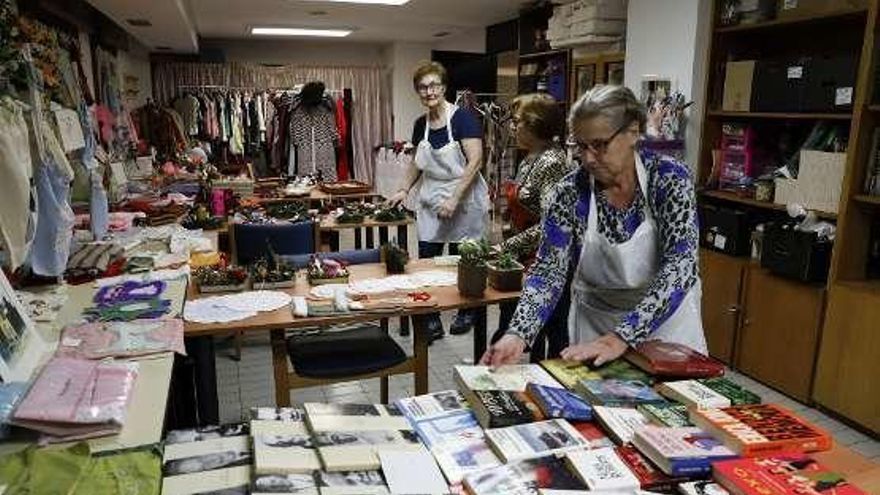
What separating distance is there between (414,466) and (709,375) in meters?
0.75

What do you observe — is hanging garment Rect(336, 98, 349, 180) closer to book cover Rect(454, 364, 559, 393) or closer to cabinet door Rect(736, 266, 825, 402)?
cabinet door Rect(736, 266, 825, 402)

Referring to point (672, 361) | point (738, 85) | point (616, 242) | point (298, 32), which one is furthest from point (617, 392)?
point (298, 32)

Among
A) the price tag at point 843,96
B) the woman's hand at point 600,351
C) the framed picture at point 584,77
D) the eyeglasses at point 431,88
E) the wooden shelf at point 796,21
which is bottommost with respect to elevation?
the woman's hand at point 600,351

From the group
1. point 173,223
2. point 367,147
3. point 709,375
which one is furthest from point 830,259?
point 367,147

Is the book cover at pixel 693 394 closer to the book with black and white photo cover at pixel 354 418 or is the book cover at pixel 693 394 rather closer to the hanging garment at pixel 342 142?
the book with black and white photo cover at pixel 354 418

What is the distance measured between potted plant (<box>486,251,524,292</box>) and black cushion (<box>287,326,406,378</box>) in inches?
17.9

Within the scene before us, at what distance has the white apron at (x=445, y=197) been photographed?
3689 mm

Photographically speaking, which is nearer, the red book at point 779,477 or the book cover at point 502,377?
the red book at point 779,477

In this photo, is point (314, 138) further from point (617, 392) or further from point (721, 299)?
point (617, 392)

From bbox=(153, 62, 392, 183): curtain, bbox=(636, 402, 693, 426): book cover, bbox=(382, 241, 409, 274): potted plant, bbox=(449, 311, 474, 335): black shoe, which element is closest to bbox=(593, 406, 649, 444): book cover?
bbox=(636, 402, 693, 426): book cover

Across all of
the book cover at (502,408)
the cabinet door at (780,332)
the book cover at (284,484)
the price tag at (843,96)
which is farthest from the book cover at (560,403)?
the price tag at (843,96)

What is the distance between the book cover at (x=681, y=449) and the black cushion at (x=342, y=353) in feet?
4.38

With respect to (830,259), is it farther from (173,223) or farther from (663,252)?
(173,223)

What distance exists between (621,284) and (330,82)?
722cm
